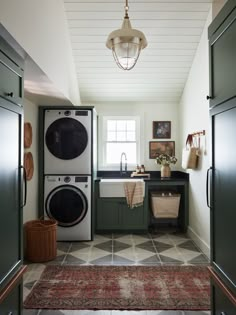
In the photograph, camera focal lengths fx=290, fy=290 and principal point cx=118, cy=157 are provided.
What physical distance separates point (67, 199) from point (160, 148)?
2.06 m

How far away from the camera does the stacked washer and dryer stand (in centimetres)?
423

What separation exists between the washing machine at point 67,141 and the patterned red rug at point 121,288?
1447 mm

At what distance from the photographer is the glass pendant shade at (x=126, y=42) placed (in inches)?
105

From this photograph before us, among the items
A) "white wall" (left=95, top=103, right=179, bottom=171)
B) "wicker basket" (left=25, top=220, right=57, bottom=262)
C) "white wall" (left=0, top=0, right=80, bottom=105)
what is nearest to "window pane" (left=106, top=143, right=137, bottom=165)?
"white wall" (left=95, top=103, right=179, bottom=171)

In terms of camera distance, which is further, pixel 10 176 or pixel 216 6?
pixel 216 6

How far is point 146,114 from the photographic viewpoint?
5422 millimetres

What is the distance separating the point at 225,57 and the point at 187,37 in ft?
8.44

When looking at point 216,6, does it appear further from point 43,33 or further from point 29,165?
point 29,165

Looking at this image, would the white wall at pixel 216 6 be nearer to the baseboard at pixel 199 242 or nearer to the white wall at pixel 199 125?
the white wall at pixel 199 125

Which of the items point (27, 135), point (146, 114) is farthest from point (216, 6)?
point (27, 135)

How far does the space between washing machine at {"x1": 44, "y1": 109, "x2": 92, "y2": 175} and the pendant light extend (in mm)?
1560

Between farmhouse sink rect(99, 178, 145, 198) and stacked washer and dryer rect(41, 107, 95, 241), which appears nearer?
stacked washer and dryer rect(41, 107, 95, 241)

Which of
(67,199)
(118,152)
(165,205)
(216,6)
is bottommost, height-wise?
(165,205)

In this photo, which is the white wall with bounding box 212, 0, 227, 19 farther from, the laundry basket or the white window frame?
the laundry basket
